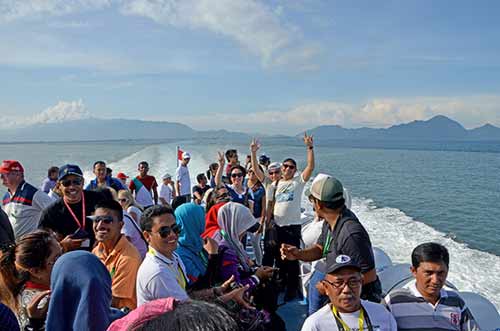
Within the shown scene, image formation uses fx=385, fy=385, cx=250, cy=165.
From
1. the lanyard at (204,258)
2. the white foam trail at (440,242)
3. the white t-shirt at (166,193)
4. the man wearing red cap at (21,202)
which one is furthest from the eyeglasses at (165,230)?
the white t-shirt at (166,193)

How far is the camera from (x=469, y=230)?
40.1 ft

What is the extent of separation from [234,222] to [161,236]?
3.28 feet

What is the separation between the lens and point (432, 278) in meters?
2.48

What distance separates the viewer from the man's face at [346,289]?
219 centimetres

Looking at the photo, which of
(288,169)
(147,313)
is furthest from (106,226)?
(288,169)

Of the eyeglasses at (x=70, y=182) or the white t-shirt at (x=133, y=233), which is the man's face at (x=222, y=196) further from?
the eyeglasses at (x=70, y=182)

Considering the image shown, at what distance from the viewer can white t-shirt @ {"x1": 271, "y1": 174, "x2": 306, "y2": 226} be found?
473 cm

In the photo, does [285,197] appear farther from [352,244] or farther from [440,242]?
[440,242]

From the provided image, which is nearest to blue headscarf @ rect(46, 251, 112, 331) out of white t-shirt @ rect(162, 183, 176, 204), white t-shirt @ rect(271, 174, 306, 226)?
white t-shirt @ rect(271, 174, 306, 226)

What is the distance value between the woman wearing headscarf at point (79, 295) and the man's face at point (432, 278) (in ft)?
6.37

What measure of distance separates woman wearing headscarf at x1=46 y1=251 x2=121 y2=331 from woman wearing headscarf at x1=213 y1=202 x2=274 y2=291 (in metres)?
1.29

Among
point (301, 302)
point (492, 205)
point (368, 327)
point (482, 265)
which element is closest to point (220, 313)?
point (368, 327)

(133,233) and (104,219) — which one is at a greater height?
(104,219)

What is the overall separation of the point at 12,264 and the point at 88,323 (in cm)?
64
